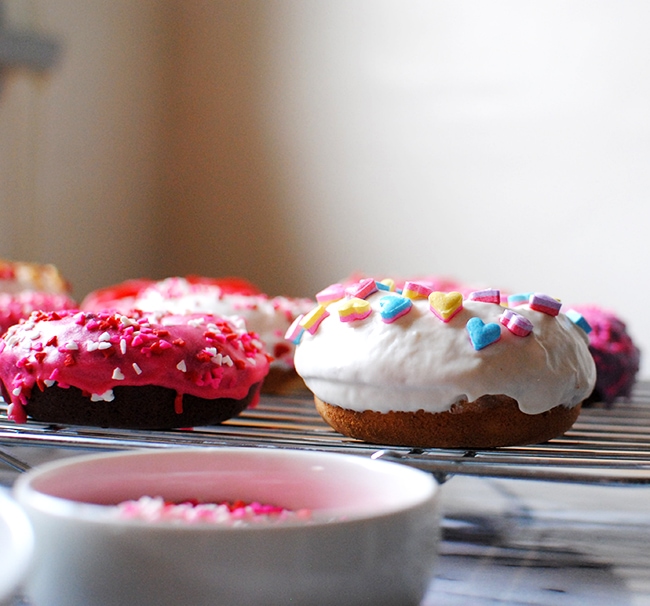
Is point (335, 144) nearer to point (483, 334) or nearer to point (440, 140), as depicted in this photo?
point (440, 140)

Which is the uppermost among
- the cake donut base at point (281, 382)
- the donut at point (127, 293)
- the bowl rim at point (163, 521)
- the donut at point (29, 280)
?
the bowl rim at point (163, 521)

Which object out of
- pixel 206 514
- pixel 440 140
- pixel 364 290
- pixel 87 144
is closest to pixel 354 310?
pixel 364 290

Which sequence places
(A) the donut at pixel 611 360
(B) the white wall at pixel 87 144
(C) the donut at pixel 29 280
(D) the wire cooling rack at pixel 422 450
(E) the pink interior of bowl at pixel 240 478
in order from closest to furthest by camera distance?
(E) the pink interior of bowl at pixel 240 478
(D) the wire cooling rack at pixel 422 450
(A) the donut at pixel 611 360
(C) the donut at pixel 29 280
(B) the white wall at pixel 87 144

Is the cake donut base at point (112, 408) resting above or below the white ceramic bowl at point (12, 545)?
below

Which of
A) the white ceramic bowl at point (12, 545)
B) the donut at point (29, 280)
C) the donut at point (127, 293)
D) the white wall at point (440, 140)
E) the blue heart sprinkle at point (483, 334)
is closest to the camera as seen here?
the white ceramic bowl at point (12, 545)

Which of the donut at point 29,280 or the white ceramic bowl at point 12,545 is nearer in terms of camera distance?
the white ceramic bowl at point 12,545

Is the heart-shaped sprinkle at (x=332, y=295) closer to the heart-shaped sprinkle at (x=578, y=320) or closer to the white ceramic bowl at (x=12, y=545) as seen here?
the heart-shaped sprinkle at (x=578, y=320)

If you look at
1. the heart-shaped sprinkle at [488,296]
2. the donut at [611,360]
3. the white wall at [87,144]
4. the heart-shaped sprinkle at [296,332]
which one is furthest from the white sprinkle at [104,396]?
the white wall at [87,144]

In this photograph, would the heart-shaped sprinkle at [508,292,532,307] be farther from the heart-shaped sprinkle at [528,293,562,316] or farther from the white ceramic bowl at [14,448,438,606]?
the white ceramic bowl at [14,448,438,606]
